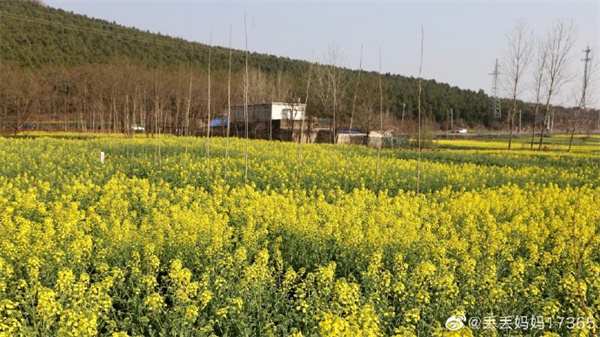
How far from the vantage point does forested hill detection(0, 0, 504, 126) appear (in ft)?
253

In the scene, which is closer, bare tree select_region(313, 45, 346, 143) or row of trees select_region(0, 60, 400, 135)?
bare tree select_region(313, 45, 346, 143)

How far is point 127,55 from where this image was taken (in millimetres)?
93375

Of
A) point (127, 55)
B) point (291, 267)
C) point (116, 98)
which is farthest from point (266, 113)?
point (127, 55)

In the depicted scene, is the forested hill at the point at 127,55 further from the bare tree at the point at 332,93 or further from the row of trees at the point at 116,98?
the bare tree at the point at 332,93

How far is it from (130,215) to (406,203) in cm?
570

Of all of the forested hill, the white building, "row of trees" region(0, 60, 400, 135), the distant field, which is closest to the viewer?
the distant field

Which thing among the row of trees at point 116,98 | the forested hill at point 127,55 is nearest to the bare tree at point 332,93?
the row of trees at point 116,98

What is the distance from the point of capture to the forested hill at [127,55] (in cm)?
7719

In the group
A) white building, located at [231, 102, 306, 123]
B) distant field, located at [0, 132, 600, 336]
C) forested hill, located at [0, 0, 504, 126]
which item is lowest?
distant field, located at [0, 132, 600, 336]

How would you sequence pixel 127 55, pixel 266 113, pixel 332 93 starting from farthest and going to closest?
pixel 127 55, pixel 266 113, pixel 332 93

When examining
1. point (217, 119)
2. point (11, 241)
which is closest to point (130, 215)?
point (11, 241)

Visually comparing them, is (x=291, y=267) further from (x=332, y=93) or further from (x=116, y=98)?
(x=116, y=98)

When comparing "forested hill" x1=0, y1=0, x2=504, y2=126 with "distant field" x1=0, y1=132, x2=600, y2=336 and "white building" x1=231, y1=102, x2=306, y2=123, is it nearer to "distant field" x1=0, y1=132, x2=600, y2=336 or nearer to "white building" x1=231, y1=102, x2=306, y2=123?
"white building" x1=231, y1=102, x2=306, y2=123

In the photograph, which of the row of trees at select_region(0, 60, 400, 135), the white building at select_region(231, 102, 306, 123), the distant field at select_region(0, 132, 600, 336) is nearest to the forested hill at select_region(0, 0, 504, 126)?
the row of trees at select_region(0, 60, 400, 135)
